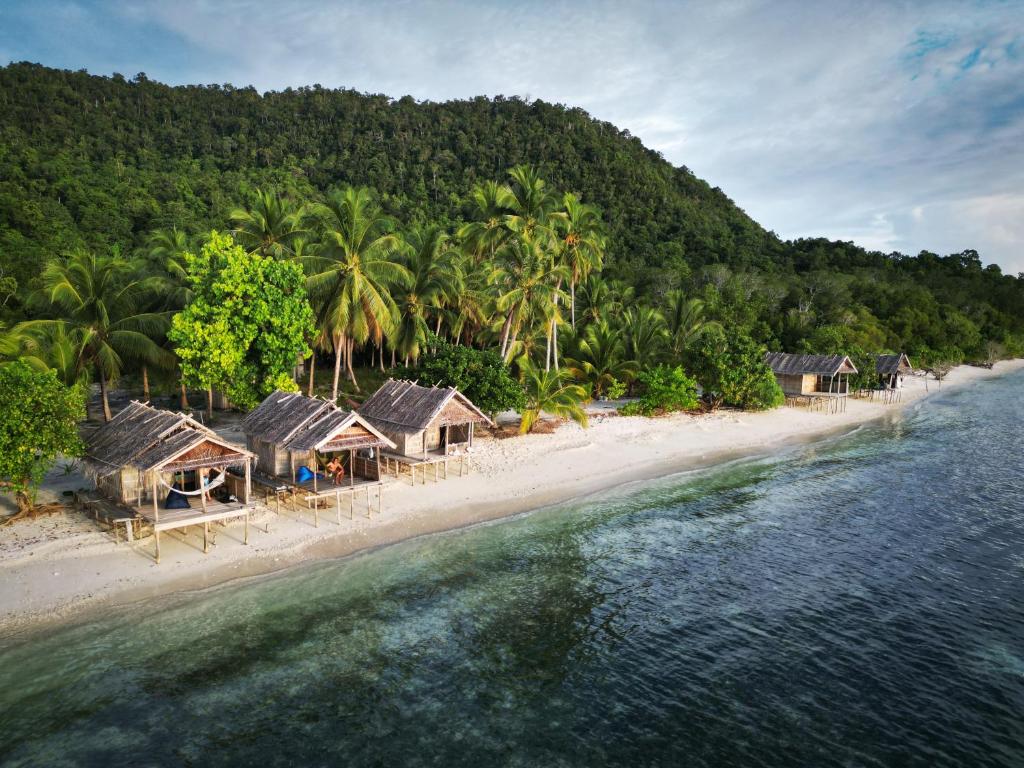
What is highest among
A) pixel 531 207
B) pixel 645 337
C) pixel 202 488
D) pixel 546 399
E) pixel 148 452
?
pixel 531 207

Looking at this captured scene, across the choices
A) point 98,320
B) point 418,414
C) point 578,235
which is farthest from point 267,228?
point 578,235

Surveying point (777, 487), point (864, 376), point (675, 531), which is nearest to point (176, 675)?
point (675, 531)

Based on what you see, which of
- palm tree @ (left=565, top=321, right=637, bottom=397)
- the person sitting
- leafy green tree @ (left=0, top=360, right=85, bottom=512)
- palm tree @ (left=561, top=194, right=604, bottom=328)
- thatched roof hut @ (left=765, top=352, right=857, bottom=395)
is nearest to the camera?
leafy green tree @ (left=0, top=360, right=85, bottom=512)

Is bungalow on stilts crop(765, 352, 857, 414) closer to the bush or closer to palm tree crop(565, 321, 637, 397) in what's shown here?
the bush

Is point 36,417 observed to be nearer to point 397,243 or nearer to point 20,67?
point 397,243

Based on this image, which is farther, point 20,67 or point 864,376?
point 20,67

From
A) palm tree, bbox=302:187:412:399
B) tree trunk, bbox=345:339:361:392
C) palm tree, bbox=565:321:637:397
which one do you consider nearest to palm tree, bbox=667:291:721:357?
palm tree, bbox=565:321:637:397

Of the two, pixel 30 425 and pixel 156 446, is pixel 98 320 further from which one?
pixel 156 446
